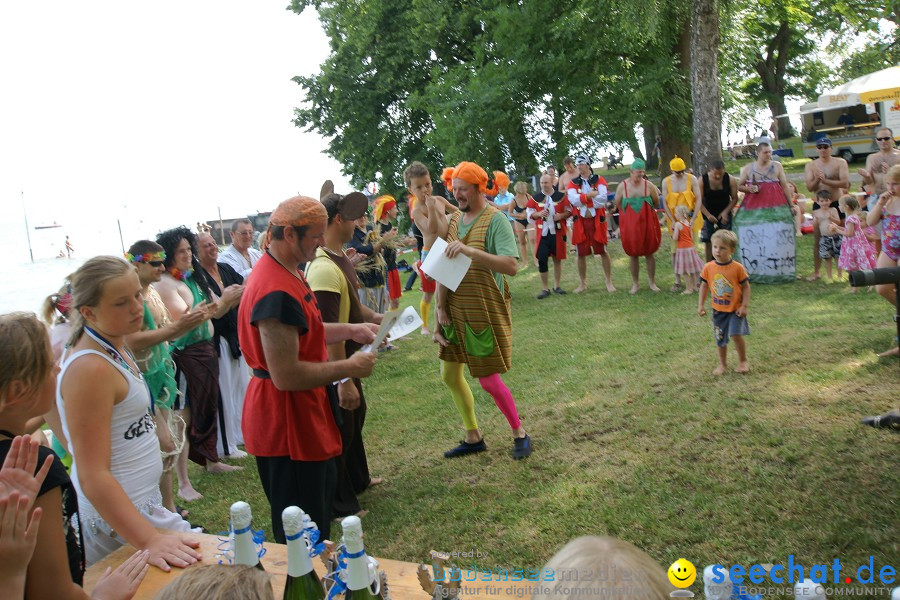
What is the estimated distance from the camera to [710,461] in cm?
466

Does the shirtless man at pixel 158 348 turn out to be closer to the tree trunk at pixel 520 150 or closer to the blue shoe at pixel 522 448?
the blue shoe at pixel 522 448

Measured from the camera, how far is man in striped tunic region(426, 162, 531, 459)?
16.0ft

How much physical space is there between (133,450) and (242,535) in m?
1.19

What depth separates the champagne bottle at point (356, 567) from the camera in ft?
5.13

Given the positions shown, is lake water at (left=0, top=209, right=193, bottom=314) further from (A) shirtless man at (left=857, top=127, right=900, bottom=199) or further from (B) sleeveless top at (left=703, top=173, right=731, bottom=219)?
(A) shirtless man at (left=857, top=127, right=900, bottom=199)

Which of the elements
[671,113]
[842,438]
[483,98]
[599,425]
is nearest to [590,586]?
[842,438]

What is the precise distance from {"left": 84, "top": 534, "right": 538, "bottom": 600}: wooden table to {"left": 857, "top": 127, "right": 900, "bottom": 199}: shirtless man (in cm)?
929

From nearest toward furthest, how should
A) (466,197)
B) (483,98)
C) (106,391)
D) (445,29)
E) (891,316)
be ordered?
1. (106,391)
2. (466,197)
3. (891,316)
4. (483,98)
5. (445,29)

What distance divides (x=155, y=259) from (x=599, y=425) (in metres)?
3.56

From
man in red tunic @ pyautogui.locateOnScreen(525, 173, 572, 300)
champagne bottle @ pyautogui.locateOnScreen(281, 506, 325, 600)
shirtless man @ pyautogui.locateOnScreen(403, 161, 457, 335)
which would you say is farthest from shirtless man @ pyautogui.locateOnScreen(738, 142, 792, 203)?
champagne bottle @ pyautogui.locateOnScreen(281, 506, 325, 600)

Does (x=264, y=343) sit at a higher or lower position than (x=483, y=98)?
lower

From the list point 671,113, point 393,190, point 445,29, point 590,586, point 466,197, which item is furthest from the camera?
point 393,190

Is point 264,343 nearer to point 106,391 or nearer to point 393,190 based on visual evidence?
point 106,391

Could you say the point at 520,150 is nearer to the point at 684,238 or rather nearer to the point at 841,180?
the point at 684,238
